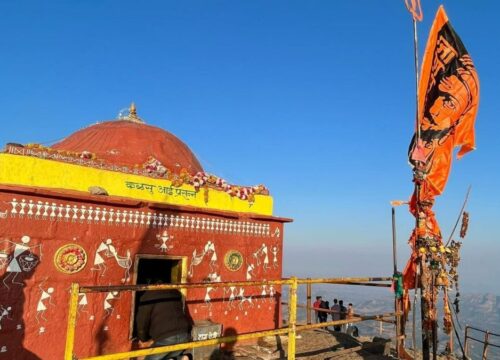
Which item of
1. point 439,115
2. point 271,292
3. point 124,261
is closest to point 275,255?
point 271,292

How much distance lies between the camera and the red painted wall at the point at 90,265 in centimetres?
705

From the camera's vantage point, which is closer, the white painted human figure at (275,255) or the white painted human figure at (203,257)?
the white painted human figure at (203,257)

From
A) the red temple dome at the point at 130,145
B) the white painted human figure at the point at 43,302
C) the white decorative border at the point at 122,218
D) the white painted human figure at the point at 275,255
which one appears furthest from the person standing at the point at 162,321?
the red temple dome at the point at 130,145

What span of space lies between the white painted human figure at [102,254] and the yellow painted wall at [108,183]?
118cm

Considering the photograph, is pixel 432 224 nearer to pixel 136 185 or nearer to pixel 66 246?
pixel 136 185

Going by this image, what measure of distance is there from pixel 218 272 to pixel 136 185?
283 cm

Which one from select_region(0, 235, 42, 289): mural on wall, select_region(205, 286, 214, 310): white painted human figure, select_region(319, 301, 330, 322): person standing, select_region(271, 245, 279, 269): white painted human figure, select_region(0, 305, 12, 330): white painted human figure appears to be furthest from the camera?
select_region(319, 301, 330, 322): person standing

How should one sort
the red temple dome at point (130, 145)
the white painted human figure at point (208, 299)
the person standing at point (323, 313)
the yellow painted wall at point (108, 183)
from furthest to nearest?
the person standing at point (323, 313), the red temple dome at point (130, 145), the white painted human figure at point (208, 299), the yellow painted wall at point (108, 183)

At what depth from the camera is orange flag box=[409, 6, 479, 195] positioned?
27.6 ft

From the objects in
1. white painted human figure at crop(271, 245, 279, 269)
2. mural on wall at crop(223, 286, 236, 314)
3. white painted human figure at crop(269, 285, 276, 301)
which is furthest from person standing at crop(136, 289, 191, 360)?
white painted human figure at crop(271, 245, 279, 269)

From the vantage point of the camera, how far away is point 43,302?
726 cm

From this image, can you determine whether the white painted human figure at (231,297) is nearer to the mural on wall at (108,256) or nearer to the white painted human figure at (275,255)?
the white painted human figure at (275,255)

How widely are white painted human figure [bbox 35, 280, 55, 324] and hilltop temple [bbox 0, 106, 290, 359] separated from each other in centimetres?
2

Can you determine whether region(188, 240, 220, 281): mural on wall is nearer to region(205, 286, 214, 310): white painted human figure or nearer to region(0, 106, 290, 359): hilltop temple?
region(0, 106, 290, 359): hilltop temple
